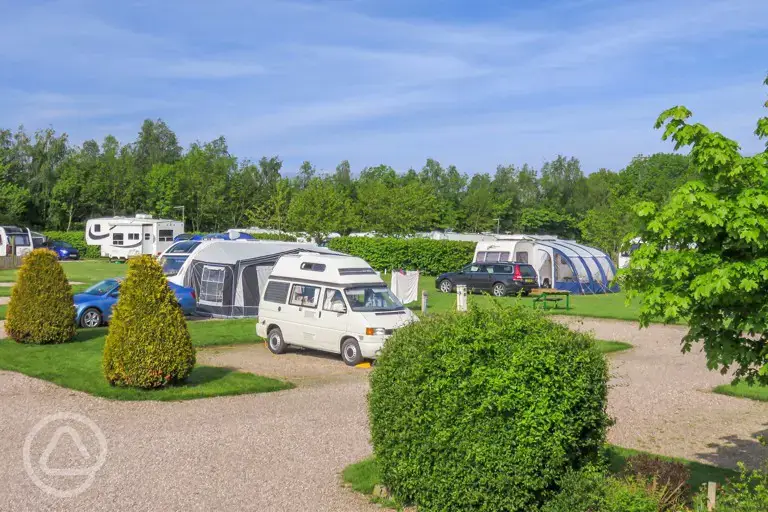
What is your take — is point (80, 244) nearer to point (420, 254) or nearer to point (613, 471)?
point (420, 254)

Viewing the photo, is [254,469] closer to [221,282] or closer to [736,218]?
[736,218]

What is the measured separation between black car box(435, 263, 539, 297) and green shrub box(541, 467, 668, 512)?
25.6 meters

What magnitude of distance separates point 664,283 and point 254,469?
15.6 feet

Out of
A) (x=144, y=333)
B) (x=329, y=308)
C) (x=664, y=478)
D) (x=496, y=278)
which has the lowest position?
(x=664, y=478)

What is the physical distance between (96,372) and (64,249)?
148 ft

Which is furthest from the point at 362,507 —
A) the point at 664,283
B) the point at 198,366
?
the point at 198,366

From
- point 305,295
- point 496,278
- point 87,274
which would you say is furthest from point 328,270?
point 87,274

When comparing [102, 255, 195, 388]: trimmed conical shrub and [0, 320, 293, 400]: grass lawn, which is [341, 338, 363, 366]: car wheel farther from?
[102, 255, 195, 388]: trimmed conical shrub

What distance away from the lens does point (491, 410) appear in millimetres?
6445

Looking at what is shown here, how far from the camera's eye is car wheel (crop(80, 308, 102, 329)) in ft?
65.4

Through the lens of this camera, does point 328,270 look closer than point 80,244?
Yes

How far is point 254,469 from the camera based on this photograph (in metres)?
8.47

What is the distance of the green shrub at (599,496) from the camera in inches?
245

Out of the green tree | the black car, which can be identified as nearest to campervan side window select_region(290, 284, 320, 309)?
the black car
